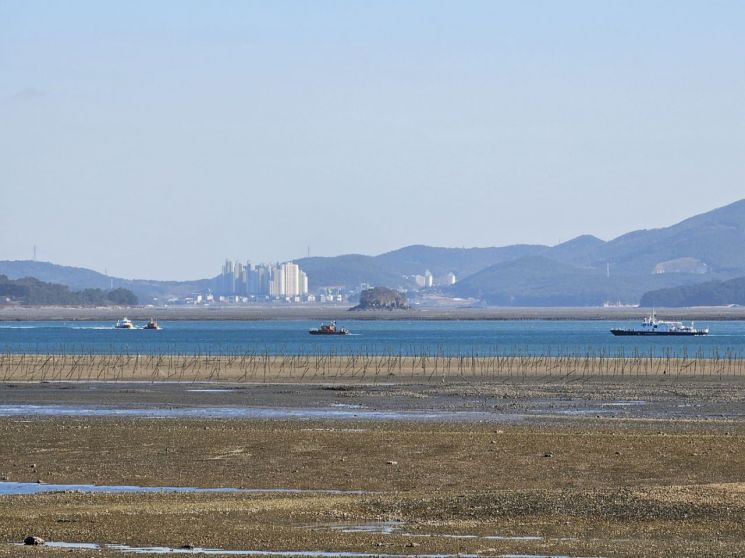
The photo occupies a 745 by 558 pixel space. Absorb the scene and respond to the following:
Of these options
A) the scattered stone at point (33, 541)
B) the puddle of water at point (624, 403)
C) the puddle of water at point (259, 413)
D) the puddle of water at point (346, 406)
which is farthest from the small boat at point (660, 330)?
the scattered stone at point (33, 541)

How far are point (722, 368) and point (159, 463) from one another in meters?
56.9

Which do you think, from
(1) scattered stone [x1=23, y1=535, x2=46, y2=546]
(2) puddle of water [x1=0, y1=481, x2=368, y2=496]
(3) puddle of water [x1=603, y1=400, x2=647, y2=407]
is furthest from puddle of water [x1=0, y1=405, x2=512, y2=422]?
(1) scattered stone [x1=23, y1=535, x2=46, y2=546]

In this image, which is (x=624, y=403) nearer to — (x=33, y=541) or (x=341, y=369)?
(x=341, y=369)

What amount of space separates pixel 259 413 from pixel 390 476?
20866 mm

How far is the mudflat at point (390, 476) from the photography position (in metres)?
24.5

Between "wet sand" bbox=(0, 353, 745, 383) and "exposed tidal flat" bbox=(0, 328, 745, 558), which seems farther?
"wet sand" bbox=(0, 353, 745, 383)

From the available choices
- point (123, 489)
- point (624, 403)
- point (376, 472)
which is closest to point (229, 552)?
point (123, 489)

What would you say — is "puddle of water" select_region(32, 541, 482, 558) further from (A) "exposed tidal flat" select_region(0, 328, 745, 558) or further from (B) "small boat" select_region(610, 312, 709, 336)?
(B) "small boat" select_region(610, 312, 709, 336)

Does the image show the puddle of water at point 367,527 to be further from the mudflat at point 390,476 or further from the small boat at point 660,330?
the small boat at point 660,330

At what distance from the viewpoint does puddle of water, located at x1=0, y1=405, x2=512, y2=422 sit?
166ft

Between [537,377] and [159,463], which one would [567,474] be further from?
[537,377]

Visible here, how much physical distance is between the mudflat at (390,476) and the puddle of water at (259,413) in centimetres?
16

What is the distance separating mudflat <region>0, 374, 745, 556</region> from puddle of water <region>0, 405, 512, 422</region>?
0.16m

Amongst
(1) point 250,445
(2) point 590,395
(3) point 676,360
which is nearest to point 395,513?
(1) point 250,445
